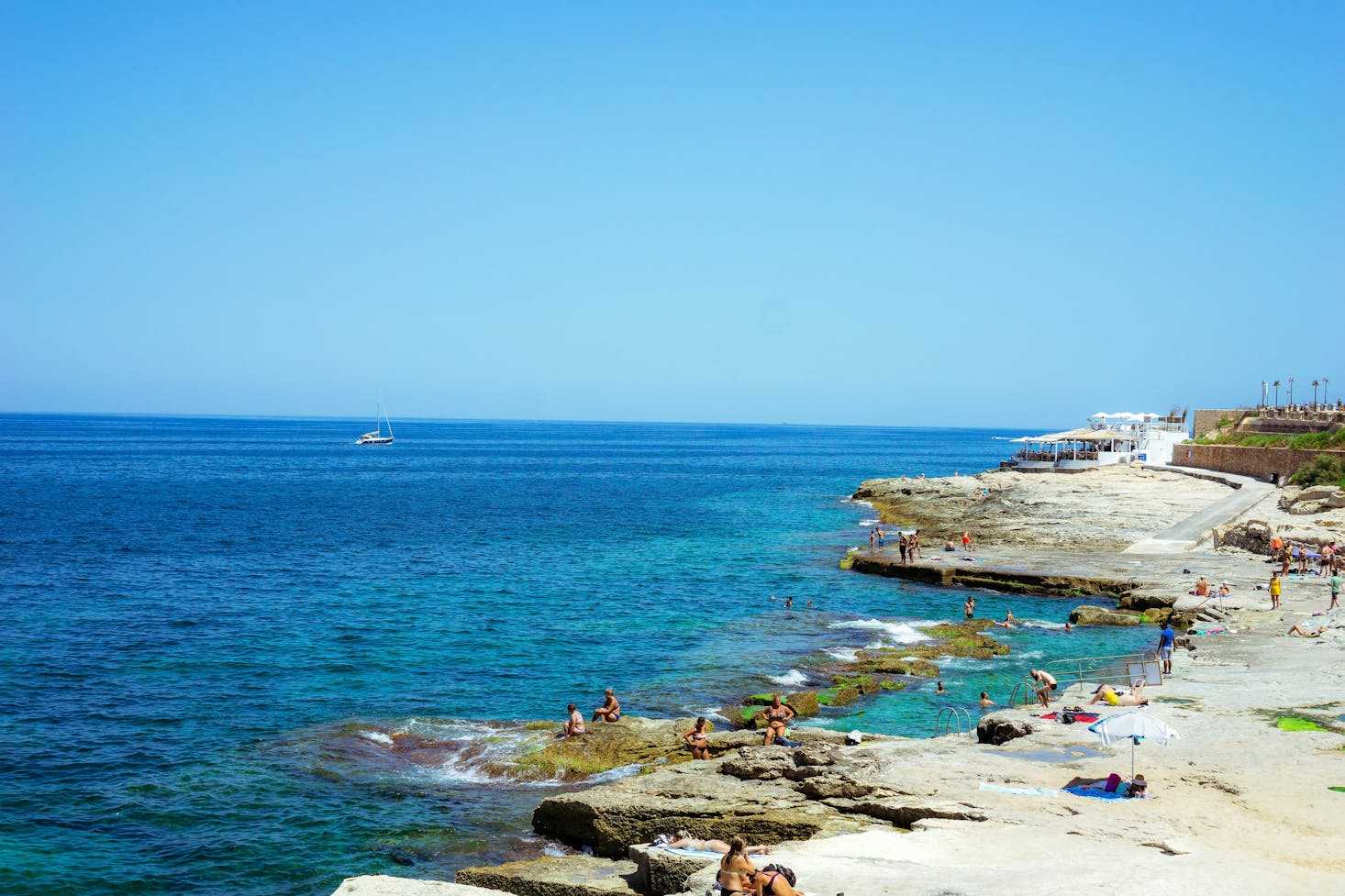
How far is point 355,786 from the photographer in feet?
66.9

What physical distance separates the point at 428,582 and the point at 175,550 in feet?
54.9

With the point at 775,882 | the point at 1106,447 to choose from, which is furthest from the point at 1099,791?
the point at 1106,447

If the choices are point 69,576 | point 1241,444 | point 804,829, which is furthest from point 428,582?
point 1241,444

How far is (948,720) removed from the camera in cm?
2384

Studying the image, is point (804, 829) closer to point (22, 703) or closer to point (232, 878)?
point (232, 878)

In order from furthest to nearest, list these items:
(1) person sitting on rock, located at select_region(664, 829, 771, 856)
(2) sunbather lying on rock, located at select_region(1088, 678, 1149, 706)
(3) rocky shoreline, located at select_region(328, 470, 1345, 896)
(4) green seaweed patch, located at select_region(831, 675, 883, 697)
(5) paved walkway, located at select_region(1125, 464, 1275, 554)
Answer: (5) paved walkway, located at select_region(1125, 464, 1275, 554)
(4) green seaweed patch, located at select_region(831, 675, 883, 697)
(2) sunbather lying on rock, located at select_region(1088, 678, 1149, 706)
(1) person sitting on rock, located at select_region(664, 829, 771, 856)
(3) rocky shoreline, located at select_region(328, 470, 1345, 896)

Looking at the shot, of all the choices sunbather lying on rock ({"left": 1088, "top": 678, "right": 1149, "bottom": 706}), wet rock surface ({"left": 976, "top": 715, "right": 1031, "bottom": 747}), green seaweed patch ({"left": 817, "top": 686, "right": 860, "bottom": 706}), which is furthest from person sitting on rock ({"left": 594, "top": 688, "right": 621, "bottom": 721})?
sunbather lying on rock ({"left": 1088, "top": 678, "right": 1149, "bottom": 706})

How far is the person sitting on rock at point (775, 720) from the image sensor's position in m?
19.9

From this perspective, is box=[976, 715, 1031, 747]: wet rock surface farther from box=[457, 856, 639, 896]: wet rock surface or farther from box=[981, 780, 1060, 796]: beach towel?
box=[457, 856, 639, 896]: wet rock surface

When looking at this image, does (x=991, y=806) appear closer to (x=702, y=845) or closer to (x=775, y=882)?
(x=702, y=845)

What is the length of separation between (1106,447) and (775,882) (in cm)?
7968

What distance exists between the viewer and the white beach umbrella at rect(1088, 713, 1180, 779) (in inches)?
628

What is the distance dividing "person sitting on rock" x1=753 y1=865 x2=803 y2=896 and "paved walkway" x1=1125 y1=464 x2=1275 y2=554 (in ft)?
127

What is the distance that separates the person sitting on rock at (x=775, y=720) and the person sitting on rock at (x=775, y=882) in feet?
24.0
